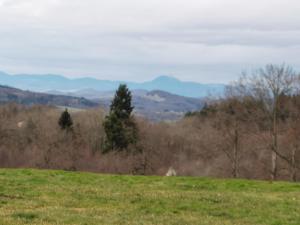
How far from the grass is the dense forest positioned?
26.4m

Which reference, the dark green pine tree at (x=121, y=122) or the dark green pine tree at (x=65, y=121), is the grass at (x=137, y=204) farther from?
the dark green pine tree at (x=65, y=121)

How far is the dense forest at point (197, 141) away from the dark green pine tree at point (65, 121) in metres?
0.59

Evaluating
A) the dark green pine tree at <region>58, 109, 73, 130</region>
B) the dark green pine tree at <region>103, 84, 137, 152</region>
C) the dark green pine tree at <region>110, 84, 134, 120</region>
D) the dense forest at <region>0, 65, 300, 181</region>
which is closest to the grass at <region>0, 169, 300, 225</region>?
the dense forest at <region>0, 65, 300, 181</region>

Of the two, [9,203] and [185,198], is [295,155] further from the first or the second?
[9,203]

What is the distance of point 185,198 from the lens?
16250mm

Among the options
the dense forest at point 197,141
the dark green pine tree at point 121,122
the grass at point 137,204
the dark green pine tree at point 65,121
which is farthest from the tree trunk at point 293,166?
the dark green pine tree at point 65,121

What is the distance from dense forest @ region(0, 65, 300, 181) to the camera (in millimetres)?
47688

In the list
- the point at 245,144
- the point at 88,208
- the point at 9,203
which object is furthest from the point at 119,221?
the point at 245,144

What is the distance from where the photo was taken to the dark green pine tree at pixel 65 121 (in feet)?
243

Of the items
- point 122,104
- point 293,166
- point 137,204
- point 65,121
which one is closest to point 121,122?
point 122,104

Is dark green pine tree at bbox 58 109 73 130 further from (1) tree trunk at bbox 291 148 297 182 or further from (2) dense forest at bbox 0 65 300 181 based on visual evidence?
(1) tree trunk at bbox 291 148 297 182

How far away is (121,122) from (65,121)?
13.9m

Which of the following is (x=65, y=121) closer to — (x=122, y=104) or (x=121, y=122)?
(x=122, y=104)

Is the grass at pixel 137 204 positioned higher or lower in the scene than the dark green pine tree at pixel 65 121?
lower
